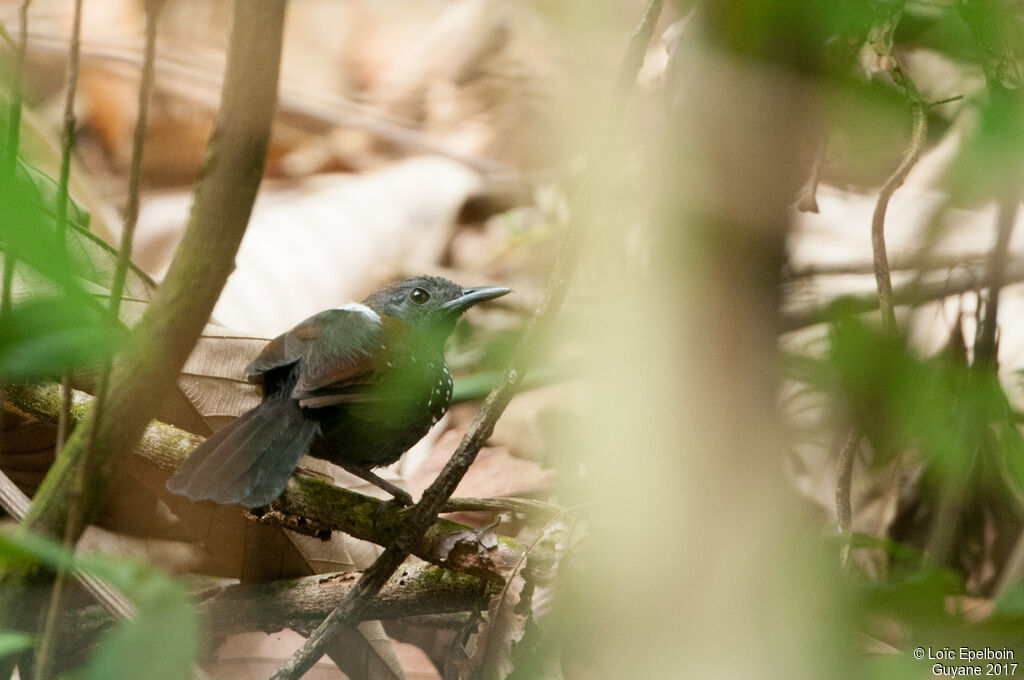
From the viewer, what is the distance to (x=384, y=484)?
97.2 inches

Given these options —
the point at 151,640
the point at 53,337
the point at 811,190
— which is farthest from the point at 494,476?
the point at 53,337

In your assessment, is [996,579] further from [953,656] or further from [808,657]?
[808,657]

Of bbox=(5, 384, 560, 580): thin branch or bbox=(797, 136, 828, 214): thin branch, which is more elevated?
bbox=(797, 136, 828, 214): thin branch

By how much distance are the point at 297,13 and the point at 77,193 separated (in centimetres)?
531

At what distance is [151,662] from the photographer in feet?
3.52

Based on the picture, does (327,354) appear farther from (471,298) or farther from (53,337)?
(53,337)

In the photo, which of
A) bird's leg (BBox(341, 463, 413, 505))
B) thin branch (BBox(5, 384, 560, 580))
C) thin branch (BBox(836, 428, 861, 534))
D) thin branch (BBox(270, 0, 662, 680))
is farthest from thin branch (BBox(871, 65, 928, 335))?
bird's leg (BBox(341, 463, 413, 505))

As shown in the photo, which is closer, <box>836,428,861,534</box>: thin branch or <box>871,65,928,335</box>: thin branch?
<box>871,65,928,335</box>: thin branch

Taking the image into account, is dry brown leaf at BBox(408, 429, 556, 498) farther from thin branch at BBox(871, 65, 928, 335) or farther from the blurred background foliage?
thin branch at BBox(871, 65, 928, 335)

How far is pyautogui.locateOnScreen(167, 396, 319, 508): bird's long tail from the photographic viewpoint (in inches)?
76.2

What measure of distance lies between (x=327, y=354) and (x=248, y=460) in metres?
0.38

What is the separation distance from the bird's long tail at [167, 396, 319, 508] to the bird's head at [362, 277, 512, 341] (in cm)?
95

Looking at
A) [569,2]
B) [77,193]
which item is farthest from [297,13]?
[569,2]

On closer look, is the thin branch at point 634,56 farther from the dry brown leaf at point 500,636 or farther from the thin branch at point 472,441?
the dry brown leaf at point 500,636
